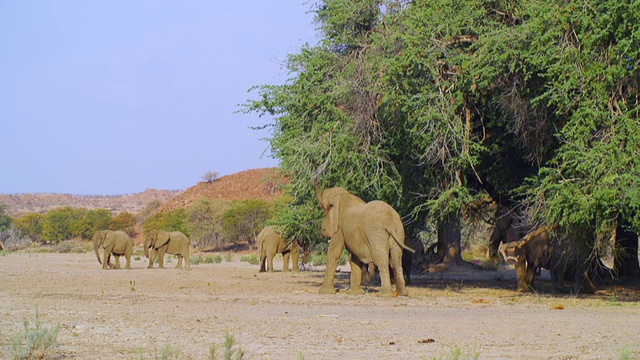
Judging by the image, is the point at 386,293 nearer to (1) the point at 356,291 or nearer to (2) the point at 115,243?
(1) the point at 356,291

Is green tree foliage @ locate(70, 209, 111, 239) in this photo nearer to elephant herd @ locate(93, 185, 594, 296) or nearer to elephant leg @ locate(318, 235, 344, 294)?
elephant herd @ locate(93, 185, 594, 296)

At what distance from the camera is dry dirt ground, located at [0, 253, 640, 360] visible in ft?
34.2

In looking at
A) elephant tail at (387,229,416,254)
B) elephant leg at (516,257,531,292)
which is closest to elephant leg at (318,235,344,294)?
elephant tail at (387,229,416,254)

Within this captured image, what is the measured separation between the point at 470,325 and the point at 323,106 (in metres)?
9.82

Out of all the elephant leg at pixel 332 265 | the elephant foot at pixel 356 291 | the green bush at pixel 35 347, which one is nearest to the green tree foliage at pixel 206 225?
the elephant leg at pixel 332 265

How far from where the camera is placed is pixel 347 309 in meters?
15.7

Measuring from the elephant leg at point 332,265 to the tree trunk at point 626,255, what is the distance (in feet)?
21.4

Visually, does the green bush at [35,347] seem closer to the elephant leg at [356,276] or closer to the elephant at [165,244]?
the elephant leg at [356,276]

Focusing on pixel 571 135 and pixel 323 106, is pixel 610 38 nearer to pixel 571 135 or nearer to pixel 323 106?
pixel 571 135

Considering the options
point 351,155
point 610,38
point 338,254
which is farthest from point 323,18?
point 610,38

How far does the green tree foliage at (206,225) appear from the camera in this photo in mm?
68688

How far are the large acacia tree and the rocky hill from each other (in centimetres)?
3335

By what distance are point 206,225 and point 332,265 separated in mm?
50273

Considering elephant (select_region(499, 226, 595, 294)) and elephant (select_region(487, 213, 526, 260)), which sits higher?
elephant (select_region(487, 213, 526, 260))
